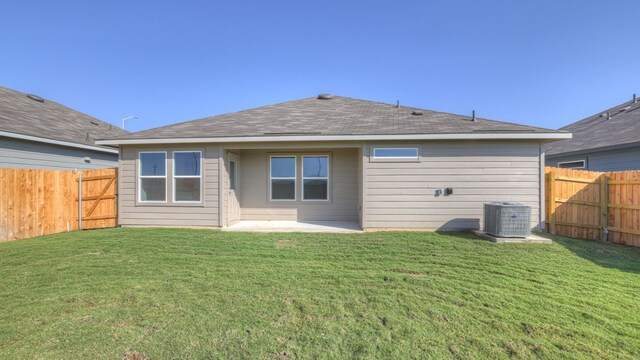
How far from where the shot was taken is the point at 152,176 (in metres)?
8.09

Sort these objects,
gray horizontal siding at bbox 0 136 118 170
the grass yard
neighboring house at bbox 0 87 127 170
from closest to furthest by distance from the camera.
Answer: the grass yard, gray horizontal siding at bbox 0 136 118 170, neighboring house at bbox 0 87 127 170

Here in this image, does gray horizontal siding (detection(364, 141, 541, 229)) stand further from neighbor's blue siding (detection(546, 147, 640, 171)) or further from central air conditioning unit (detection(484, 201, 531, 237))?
neighbor's blue siding (detection(546, 147, 640, 171))

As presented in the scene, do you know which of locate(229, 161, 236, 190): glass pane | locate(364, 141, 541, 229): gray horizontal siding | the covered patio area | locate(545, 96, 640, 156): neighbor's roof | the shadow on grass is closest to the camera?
the shadow on grass

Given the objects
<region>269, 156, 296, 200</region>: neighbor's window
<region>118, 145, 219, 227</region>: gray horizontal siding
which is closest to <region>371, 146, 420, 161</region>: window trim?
<region>269, 156, 296, 200</region>: neighbor's window

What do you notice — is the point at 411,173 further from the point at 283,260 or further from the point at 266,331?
the point at 266,331

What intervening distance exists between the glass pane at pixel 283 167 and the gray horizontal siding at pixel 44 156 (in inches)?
286

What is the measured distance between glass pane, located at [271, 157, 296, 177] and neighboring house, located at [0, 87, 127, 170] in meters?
6.72

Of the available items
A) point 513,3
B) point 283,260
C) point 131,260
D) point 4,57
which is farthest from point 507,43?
point 4,57

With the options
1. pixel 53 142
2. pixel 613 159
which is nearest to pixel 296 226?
pixel 53 142

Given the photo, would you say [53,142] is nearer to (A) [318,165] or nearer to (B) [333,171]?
(A) [318,165]

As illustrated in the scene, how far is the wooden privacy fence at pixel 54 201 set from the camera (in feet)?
22.9

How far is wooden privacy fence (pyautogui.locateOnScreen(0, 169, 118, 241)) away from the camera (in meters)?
6.98

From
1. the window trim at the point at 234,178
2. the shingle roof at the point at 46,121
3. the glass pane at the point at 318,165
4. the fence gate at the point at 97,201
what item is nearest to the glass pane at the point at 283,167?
the glass pane at the point at 318,165

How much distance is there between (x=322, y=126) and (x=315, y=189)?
2050mm
